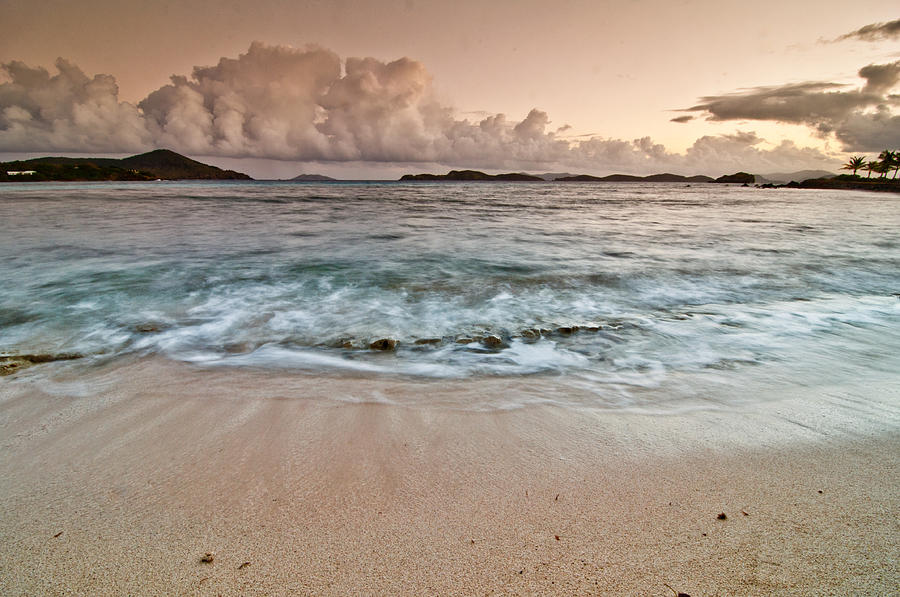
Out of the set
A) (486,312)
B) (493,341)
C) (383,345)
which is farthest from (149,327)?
(486,312)

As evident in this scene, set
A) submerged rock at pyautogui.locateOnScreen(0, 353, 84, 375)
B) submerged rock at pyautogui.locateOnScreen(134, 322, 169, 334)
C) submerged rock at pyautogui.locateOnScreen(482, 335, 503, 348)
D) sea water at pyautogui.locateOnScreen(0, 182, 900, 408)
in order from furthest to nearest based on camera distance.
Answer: submerged rock at pyautogui.locateOnScreen(134, 322, 169, 334) → submerged rock at pyautogui.locateOnScreen(482, 335, 503, 348) → sea water at pyautogui.locateOnScreen(0, 182, 900, 408) → submerged rock at pyautogui.locateOnScreen(0, 353, 84, 375)

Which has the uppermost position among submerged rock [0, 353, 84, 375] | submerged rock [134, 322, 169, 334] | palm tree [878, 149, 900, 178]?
palm tree [878, 149, 900, 178]

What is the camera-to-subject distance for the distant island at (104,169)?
103m

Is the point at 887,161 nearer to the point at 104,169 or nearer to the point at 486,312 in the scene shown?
the point at 486,312

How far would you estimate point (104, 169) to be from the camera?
12775 cm

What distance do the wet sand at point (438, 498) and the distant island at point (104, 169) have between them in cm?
14041

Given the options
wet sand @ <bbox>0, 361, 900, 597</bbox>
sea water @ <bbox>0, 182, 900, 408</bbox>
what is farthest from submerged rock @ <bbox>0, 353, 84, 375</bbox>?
wet sand @ <bbox>0, 361, 900, 597</bbox>

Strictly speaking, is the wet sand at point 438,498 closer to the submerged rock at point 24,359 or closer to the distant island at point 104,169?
the submerged rock at point 24,359

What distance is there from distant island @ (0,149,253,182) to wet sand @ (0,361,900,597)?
140m

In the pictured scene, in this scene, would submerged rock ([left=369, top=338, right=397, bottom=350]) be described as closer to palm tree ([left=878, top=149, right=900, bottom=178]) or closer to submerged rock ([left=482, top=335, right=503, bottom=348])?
submerged rock ([left=482, top=335, right=503, bottom=348])

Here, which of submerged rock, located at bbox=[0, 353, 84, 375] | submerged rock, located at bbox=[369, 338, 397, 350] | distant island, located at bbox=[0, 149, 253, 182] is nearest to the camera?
submerged rock, located at bbox=[0, 353, 84, 375]

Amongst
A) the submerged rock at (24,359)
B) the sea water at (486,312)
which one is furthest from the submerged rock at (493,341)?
the submerged rock at (24,359)

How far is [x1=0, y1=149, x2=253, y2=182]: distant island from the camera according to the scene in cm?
10344

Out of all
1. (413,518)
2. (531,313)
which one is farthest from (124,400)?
(531,313)
